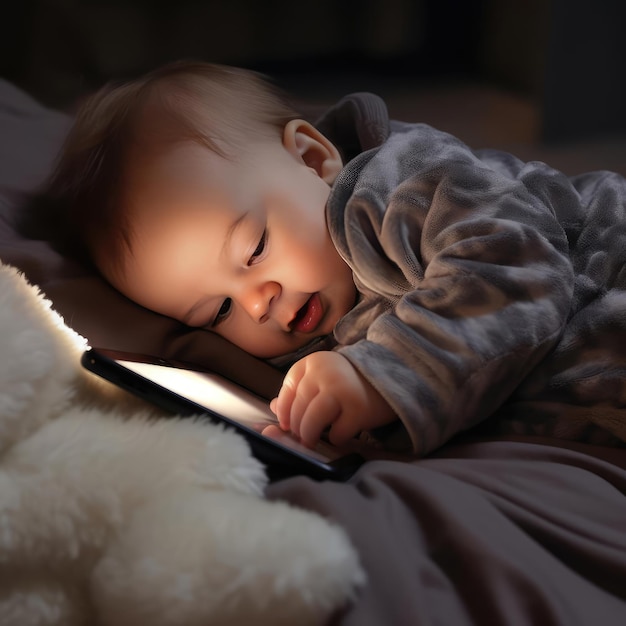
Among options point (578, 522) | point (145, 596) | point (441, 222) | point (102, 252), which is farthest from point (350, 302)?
point (145, 596)

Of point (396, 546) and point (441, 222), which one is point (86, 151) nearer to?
point (441, 222)

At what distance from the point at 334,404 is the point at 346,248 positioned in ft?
0.78

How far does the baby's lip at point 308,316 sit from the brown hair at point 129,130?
21cm

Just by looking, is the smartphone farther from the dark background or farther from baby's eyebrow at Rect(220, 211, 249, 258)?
the dark background

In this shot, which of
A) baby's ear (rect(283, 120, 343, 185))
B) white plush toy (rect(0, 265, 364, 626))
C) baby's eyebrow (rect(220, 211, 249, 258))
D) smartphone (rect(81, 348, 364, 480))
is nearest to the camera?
white plush toy (rect(0, 265, 364, 626))

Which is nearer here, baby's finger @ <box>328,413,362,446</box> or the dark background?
baby's finger @ <box>328,413,362,446</box>

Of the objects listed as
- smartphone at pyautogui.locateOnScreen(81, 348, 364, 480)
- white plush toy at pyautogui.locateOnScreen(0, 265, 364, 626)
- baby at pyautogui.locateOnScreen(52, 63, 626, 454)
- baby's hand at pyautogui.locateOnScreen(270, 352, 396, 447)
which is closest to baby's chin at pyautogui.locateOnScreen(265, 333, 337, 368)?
baby at pyautogui.locateOnScreen(52, 63, 626, 454)

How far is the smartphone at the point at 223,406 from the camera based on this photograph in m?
0.60

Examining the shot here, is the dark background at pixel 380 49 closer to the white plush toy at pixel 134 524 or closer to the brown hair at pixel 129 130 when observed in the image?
the brown hair at pixel 129 130

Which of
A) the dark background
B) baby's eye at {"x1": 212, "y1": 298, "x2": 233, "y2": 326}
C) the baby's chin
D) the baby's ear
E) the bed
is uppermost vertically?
the dark background

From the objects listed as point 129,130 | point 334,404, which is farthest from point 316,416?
point 129,130

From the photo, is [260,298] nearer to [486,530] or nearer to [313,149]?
[313,149]

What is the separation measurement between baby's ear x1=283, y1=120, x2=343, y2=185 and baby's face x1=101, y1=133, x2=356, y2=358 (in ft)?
0.24

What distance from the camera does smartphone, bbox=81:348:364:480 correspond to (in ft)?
1.96
